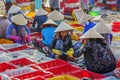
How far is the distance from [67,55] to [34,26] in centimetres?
360

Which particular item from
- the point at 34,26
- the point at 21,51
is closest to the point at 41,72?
the point at 21,51

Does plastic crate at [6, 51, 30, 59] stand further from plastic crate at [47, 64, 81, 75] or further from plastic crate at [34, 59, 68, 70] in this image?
plastic crate at [47, 64, 81, 75]

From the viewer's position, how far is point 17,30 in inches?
330

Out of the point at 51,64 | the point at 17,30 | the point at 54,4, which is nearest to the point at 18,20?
the point at 17,30

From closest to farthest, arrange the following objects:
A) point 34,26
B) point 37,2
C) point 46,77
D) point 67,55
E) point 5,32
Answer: point 46,77
point 67,55
point 5,32
point 34,26
point 37,2

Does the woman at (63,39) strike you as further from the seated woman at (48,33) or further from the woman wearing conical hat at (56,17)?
the woman wearing conical hat at (56,17)

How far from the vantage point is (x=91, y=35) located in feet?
20.1

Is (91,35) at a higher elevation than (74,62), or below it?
higher

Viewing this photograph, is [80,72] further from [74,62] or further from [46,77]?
[74,62]

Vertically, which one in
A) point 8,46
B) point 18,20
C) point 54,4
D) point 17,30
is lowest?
point 54,4

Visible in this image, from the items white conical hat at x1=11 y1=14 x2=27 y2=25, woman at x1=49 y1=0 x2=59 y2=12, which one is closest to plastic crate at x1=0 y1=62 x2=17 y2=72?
white conical hat at x1=11 y1=14 x2=27 y2=25

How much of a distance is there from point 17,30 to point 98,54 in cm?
291

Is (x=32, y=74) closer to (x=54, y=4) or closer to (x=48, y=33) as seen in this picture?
(x=48, y=33)

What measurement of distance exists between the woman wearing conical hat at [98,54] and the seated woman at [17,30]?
2.57 metres
